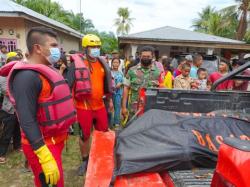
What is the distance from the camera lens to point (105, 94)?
430 centimetres

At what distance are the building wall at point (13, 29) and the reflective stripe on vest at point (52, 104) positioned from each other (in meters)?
9.65

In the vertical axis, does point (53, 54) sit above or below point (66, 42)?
below

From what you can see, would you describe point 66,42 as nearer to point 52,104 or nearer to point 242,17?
point 242,17

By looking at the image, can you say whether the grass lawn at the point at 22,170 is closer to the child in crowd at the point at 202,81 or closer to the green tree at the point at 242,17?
the child in crowd at the point at 202,81

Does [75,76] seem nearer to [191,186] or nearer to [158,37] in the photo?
[191,186]

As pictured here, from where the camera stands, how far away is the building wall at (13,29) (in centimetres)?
1114

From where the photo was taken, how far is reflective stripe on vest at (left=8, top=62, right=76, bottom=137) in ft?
7.41

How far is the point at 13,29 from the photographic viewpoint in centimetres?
1124

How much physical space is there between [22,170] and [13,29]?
7.99m

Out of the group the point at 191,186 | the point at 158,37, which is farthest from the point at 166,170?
the point at 158,37

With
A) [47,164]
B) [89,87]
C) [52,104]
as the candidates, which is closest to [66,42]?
[89,87]

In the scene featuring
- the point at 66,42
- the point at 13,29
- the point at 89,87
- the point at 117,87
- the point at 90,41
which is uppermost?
the point at 13,29

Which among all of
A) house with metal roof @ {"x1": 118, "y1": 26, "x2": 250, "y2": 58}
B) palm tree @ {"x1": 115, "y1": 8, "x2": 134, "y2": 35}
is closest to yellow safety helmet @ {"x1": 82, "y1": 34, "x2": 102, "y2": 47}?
house with metal roof @ {"x1": 118, "y1": 26, "x2": 250, "y2": 58}

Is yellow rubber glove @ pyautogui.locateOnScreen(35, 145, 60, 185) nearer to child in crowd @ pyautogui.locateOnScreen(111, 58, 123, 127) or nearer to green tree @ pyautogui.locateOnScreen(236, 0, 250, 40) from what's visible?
child in crowd @ pyautogui.locateOnScreen(111, 58, 123, 127)
